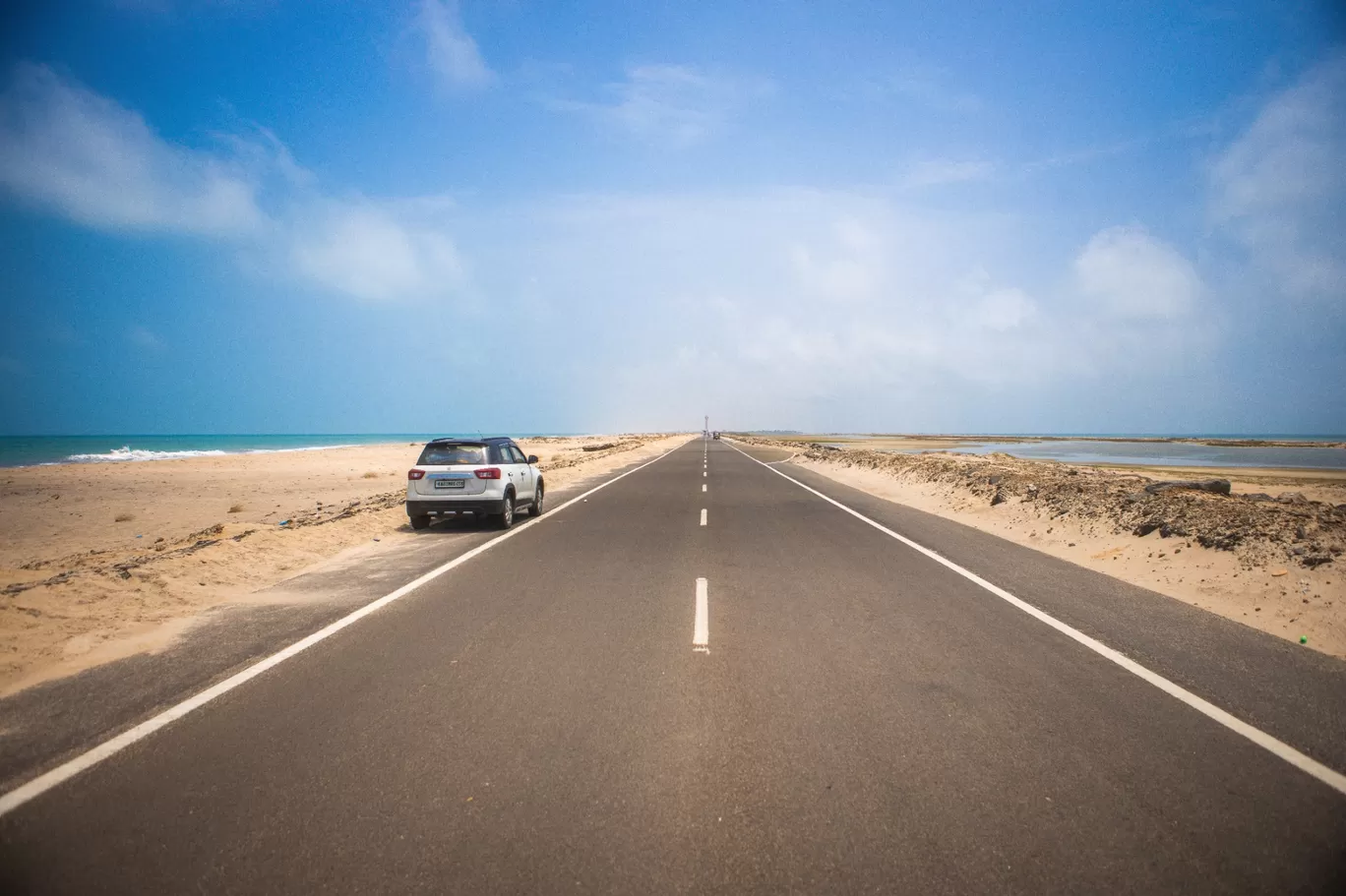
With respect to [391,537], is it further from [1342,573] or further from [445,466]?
[1342,573]

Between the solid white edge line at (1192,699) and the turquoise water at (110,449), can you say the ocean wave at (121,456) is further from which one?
the solid white edge line at (1192,699)

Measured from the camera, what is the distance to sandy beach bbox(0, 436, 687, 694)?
575cm

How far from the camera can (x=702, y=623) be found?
20.4 feet

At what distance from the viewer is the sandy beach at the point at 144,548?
18.9 feet

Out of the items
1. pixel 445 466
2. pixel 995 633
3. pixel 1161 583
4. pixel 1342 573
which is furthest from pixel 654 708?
pixel 445 466

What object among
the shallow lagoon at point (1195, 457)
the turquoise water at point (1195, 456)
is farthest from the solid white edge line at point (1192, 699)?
the turquoise water at point (1195, 456)

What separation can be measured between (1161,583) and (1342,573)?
1.65 metres

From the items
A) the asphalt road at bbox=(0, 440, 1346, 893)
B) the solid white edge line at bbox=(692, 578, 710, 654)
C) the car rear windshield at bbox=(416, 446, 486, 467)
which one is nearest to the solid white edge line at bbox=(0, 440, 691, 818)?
the asphalt road at bbox=(0, 440, 1346, 893)

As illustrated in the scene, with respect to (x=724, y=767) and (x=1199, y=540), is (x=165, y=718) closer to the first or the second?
(x=724, y=767)

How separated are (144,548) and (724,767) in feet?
44.2

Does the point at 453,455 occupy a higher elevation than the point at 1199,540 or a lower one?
higher

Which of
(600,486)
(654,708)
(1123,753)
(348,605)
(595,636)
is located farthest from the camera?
(600,486)

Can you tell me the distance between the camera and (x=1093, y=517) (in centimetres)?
1147

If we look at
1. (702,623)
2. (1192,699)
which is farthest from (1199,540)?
(702,623)
